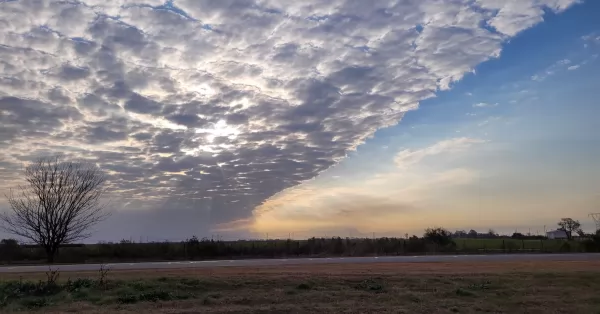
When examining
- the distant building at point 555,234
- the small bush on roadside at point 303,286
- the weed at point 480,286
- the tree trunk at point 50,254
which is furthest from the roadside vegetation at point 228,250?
the distant building at point 555,234

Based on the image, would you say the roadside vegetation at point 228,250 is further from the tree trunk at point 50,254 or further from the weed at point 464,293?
the weed at point 464,293

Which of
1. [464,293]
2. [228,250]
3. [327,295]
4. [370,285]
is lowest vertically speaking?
[464,293]

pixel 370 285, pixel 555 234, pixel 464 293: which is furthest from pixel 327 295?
pixel 555 234

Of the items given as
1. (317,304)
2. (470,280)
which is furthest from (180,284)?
(470,280)

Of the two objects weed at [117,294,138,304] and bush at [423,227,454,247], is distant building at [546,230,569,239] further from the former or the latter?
weed at [117,294,138,304]

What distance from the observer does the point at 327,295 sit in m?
19.0

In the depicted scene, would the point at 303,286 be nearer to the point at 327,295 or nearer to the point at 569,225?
the point at 327,295

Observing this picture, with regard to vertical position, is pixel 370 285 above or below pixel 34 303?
above

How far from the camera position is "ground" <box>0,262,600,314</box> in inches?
680

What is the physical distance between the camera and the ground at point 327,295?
17.3 m

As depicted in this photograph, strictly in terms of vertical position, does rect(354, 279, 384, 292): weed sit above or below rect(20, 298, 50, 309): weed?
above

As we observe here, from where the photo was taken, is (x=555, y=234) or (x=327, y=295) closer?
(x=327, y=295)

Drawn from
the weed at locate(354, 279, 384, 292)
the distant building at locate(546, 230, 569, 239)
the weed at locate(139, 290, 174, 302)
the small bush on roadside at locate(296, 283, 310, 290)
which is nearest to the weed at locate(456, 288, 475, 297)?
the weed at locate(354, 279, 384, 292)

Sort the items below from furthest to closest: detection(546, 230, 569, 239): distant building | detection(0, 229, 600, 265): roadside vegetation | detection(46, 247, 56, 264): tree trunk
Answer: detection(546, 230, 569, 239): distant building → detection(0, 229, 600, 265): roadside vegetation → detection(46, 247, 56, 264): tree trunk
